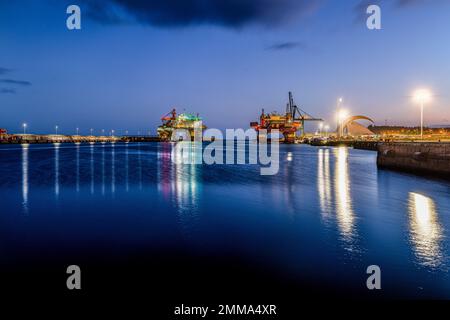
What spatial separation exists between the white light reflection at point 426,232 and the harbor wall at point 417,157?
855 centimetres

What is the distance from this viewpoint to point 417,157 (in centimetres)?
→ 2397

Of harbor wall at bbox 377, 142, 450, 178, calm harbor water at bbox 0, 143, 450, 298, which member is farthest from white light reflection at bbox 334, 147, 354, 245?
harbor wall at bbox 377, 142, 450, 178

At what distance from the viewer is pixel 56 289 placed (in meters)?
5.70

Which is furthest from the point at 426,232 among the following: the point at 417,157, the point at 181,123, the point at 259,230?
the point at 181,123

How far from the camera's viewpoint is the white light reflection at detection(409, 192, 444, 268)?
7.11m

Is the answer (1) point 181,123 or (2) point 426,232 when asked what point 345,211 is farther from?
(1) point 181,123

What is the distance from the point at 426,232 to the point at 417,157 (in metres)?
17.1

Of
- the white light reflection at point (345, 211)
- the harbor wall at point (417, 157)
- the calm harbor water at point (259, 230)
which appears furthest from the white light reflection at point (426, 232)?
the harbor wall at point (417, 157)

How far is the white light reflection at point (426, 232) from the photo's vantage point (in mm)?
7108

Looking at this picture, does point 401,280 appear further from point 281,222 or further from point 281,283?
point 281,222

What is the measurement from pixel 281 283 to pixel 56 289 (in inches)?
153

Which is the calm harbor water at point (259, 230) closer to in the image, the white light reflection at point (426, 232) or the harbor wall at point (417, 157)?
the white light reflection at point (426, 232)

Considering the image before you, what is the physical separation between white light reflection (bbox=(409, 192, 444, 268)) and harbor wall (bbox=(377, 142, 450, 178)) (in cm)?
855

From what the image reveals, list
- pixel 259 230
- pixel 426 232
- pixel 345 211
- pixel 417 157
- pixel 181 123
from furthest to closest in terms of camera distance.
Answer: pixel 181 123 → pixel 417 157 → pixel 345 211 → pixel 259 230 → pixel 426 232
